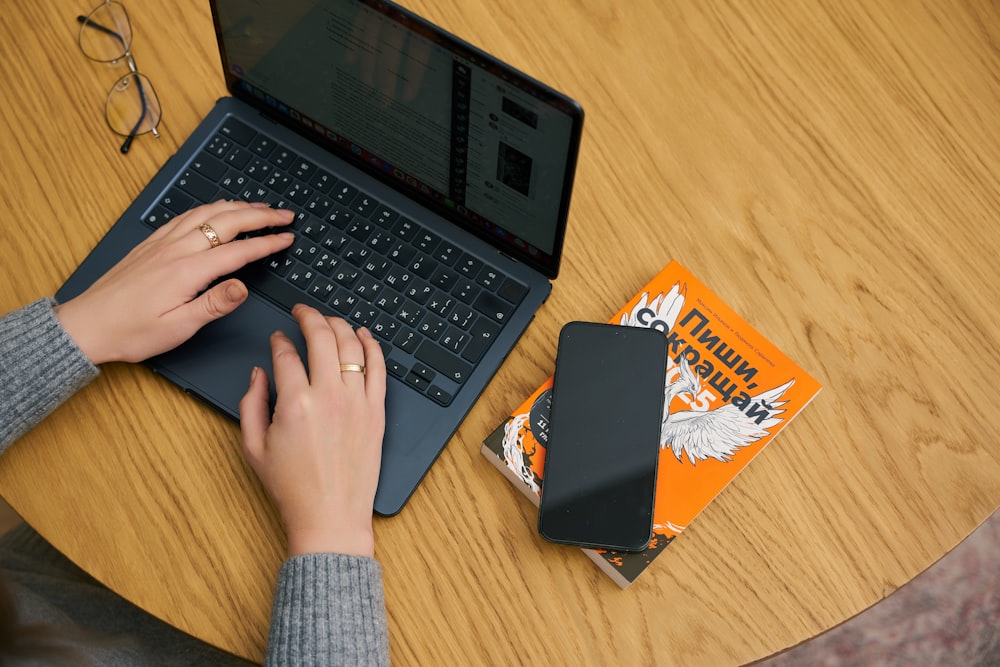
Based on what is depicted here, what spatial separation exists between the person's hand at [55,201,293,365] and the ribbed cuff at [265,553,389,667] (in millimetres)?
250

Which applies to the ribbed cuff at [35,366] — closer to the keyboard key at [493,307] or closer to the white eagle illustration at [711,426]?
the keyboard key at [493,307]

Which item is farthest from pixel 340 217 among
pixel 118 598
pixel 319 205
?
pixel 118 598

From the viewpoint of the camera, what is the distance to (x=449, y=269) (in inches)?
34.0

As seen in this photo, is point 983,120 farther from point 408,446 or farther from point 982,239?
point 408,446

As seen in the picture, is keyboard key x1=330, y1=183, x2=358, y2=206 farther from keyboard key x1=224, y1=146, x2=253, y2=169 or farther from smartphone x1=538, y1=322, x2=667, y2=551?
smartphone x1=538, y1=322, x2=667, y2=551

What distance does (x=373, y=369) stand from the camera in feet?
2.69

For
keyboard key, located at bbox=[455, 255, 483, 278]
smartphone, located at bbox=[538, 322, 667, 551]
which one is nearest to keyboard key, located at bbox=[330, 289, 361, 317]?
keyboard key, located at bbox=[455, 255, 483, 278]

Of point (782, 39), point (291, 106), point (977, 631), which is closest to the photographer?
point (291, 106)

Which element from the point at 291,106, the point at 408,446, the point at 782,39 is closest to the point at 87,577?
the point at 408,446

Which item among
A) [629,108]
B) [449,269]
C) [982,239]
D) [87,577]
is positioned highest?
[982,239]

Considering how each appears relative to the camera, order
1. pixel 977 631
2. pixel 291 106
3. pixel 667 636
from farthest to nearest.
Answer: pixel 977 631 < pixel 291 106 < pixel 667 636

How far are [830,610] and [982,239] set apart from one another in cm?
43

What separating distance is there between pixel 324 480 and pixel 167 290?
0.24 metres

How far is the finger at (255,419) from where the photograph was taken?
80 centimetres
